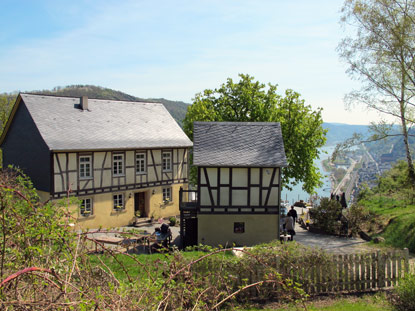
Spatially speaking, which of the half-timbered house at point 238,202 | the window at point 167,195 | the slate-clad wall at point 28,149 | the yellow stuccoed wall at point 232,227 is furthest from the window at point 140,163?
the yellow stuccoed wall at point 232,227

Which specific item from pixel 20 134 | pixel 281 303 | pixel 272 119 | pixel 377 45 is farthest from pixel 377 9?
pixel 20 134

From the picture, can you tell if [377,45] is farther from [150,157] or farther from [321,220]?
[150,157]

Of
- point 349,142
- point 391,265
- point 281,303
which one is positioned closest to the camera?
point 281,303

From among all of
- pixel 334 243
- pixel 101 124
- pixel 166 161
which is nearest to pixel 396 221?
pixel 334 243

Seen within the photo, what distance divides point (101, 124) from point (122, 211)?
5525 millimetres

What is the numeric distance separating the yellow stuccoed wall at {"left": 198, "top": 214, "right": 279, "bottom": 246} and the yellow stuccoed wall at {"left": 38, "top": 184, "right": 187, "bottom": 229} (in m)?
5.99

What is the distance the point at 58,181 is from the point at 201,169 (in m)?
8.15

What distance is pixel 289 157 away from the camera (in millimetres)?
24656

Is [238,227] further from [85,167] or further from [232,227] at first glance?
[85,167]

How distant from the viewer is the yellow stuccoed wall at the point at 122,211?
20203 mm

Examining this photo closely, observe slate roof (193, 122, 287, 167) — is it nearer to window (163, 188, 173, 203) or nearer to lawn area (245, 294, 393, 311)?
lawn area (245, 294, 393, 311)

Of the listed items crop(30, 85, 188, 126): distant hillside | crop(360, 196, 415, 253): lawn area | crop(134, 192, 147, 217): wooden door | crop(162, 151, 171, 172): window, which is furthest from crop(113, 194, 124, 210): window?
crop(30, 85, 188, 126): distant hillside

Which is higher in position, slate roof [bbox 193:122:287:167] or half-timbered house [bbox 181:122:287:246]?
slate roof [bbox 193:122:287:167]

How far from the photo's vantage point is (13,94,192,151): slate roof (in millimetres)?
19669
